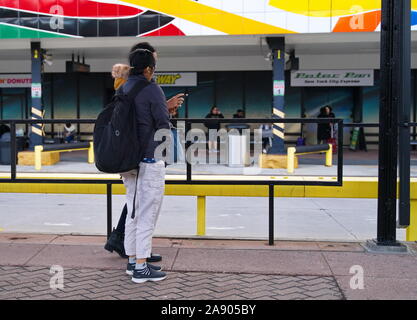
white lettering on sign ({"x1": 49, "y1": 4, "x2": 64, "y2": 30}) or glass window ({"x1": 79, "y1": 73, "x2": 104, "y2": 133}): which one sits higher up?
white lettering on sign ({"x1": 49, "y1": 4, "x2": 64, "y2": 30})

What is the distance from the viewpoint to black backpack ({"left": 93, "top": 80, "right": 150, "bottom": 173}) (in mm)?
4422

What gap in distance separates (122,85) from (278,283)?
204 cm

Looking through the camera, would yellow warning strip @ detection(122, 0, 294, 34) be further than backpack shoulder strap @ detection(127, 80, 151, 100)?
Yes

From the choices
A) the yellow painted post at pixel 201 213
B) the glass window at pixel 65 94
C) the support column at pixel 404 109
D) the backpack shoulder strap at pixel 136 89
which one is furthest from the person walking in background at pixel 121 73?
the glass window at pixel 65 94

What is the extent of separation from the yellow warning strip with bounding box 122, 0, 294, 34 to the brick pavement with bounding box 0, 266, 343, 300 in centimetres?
1198

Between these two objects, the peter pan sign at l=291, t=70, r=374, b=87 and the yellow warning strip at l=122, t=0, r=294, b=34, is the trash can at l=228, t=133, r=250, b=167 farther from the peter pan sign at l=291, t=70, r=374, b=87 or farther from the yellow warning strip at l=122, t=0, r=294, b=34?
the peter pan sign at l=291, t=70, r=374, b=87

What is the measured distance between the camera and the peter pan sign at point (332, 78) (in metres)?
22.3

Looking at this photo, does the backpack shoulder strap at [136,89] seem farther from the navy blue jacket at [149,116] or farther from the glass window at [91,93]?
the glass window at [91,93]

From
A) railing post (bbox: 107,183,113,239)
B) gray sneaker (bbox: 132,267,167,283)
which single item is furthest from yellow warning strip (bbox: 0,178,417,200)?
gray sneaker (bbox: 132,267,167,283)

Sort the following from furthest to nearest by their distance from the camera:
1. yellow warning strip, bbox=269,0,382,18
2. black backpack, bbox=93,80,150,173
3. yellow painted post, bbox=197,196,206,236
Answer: yellow warning strip, bbox=269,0,382,18 < yellow painted post, bbox=197,196,206,236 < black backpack, bbox=93,80,150,173

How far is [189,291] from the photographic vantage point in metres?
4.35

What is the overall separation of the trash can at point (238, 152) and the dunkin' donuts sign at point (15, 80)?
790 inches

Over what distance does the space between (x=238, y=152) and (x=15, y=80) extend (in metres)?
20.9
